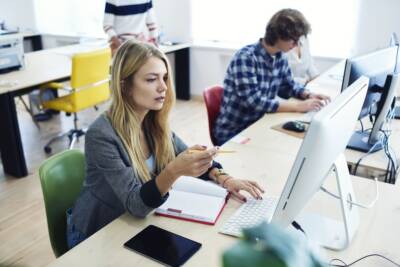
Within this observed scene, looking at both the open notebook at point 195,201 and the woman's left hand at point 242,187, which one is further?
the woman's left hand at point 242,187

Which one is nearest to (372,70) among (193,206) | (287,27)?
(287,27)

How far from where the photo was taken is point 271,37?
2.32 metres

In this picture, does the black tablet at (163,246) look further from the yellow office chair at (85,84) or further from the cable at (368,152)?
the yellow office chair at (85,84)

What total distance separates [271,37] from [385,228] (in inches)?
53.6

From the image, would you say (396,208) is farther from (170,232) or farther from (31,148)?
(31,148)

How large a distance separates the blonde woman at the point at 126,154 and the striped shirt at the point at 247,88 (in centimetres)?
91

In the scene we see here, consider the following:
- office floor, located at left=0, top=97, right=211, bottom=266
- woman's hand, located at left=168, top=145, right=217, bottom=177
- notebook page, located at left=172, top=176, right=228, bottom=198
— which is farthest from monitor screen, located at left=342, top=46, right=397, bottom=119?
office floor, located at left=0, top=97, right=211, bottom=266

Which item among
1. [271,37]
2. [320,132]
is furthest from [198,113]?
[320,132]

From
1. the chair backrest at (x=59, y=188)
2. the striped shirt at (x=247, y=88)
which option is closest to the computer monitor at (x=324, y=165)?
the chair backrest at (x=59, y=188)

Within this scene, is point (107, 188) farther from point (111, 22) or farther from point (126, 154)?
point (111, 22)

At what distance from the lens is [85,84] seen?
11.0 feet

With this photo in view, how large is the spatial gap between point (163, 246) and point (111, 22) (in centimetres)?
323

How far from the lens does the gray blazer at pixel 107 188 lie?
1.24 m

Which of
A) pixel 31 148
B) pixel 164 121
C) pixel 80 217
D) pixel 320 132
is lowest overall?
pixel 31 148
